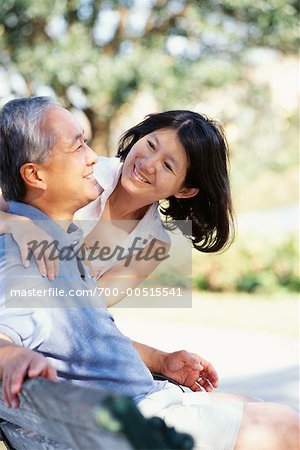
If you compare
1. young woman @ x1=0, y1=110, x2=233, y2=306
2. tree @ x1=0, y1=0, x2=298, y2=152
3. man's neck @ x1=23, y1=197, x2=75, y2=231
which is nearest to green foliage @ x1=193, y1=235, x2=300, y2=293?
tree @ x1=0, y1=0, x2=298, y2=152

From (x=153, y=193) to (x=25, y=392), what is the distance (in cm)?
129

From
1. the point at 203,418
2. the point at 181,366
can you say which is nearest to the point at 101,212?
the point at 181,366

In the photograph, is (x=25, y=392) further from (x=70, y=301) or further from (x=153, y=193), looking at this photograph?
(x=153, y=193)

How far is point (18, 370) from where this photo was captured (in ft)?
4.00

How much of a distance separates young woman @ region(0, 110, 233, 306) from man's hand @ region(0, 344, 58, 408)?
41.6 inches

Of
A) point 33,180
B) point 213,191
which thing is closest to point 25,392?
point 33,180

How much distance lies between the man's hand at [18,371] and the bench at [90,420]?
2 cm

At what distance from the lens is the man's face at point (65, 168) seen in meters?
1.72

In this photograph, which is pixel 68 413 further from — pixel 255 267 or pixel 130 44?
pixel 130 44

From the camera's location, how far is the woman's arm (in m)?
2.41

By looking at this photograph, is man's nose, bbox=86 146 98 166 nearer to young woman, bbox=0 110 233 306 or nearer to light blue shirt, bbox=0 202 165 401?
light blue shirt, bbox=0 202 165 401

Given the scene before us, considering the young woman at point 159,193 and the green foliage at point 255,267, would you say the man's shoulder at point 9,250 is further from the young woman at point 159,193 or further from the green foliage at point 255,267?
the green foliage at point 255,267

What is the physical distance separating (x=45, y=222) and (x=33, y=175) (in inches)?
A: 4.1

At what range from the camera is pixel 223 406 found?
154 centimetres
